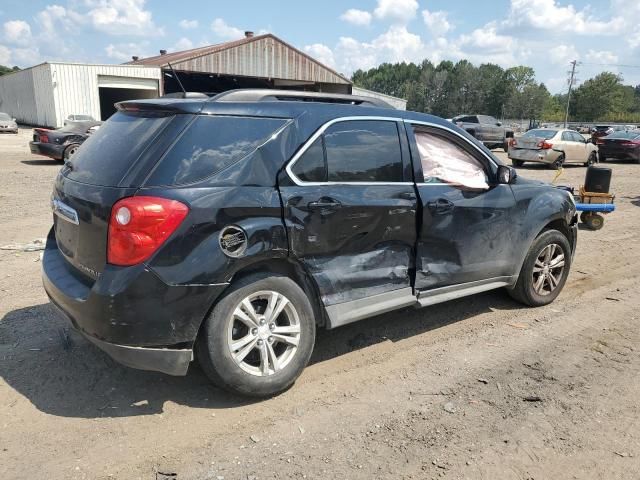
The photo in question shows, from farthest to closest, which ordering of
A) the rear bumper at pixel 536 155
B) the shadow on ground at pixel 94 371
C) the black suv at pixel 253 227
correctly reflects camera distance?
1. the rear bumper at pixel 536 155
2. the shadow on ground at pixel 94 371
3. the black suv at pixel 253 227

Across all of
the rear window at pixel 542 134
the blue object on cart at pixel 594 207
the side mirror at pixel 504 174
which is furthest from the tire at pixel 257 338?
the rear window at pixel 542 134

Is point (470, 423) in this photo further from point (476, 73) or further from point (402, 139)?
point (476, 73)

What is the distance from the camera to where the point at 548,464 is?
2.80 metres

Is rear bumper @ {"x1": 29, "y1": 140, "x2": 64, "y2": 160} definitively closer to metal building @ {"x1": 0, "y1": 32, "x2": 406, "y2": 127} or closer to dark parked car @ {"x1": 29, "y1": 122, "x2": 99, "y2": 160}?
dark parked car @ {"x1": 29, "y1": 122, "x2": 99, "y2": 160}

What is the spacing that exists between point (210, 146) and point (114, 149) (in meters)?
0.65

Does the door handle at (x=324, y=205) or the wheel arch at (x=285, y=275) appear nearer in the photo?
the wheel arch at (x=285, y=275)

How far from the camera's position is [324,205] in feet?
11.1

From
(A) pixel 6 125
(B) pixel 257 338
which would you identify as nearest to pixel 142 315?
(B) pixel 257 338

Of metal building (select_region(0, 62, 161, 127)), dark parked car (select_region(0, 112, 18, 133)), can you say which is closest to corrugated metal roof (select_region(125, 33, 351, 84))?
metal building (select_region(0, 62, 161, 127))

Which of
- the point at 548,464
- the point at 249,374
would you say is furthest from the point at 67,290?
the point at 548,464

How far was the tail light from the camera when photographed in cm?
282

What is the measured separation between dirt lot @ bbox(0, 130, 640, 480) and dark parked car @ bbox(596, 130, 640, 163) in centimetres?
2088

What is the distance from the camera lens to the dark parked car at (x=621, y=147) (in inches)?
879

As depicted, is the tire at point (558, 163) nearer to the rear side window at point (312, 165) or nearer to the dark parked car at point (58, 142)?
the dark parked car at point (58, 142)
